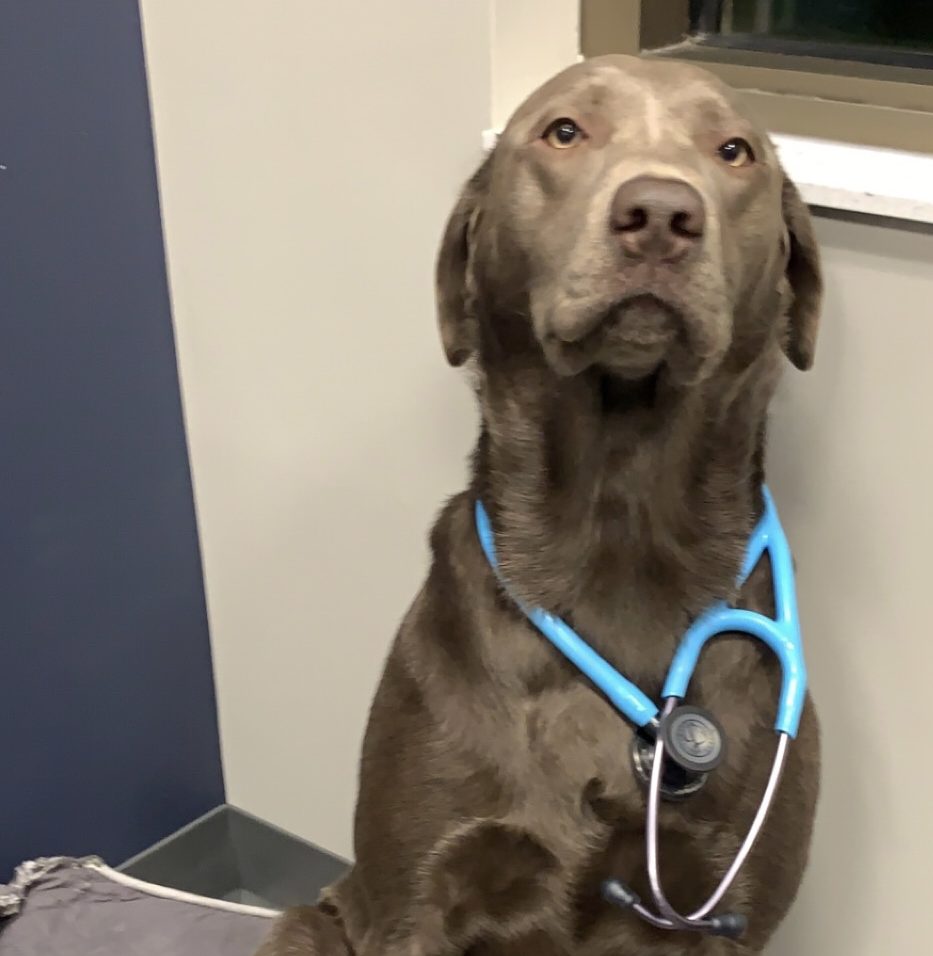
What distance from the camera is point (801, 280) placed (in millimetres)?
1312

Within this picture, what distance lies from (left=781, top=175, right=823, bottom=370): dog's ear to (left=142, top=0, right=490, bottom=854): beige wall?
43 centimetres

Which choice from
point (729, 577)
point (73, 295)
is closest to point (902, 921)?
point (729, 577)

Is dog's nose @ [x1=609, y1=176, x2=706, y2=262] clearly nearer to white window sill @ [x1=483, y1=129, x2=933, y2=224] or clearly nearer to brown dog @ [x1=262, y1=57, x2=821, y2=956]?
brown dog @ [x1=262, y1=57, x2=821, y2=956]

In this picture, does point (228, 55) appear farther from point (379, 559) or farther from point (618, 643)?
point (618, 643)

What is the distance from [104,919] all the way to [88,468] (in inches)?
25.3

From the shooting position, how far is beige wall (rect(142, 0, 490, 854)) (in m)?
1.63

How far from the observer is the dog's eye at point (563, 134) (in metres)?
1.21

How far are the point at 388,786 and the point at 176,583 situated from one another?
2.87 ft

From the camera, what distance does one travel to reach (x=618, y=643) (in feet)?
4.13

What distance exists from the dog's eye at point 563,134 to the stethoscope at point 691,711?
37 cm

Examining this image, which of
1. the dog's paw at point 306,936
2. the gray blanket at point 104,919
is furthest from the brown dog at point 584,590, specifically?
the gray blanket at point 104,919

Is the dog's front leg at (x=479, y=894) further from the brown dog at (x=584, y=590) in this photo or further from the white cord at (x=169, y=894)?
the white cord at (x=169, y=894)

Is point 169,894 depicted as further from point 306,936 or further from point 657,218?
point 657,218

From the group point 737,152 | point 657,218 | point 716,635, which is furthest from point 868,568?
point 657,218
